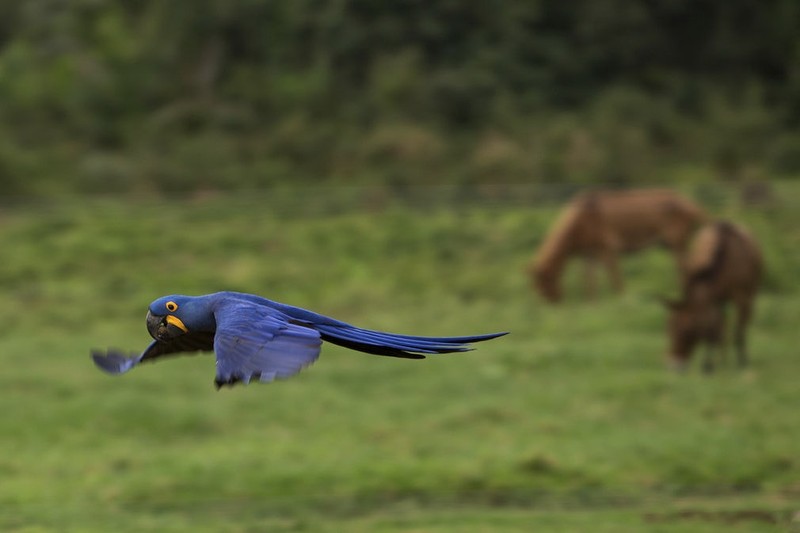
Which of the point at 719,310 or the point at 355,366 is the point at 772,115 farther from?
the point at 355,366

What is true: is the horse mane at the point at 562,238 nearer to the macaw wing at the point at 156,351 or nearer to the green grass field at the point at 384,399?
the green grass field at the point at 384,399

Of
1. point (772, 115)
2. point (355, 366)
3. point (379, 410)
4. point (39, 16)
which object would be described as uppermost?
point (39, 16)

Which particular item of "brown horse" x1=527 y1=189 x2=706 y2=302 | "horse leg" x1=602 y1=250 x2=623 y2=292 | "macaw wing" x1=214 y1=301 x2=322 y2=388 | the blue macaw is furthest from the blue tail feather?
"horse leg" x1=602 y1=250 x2=623 y2=292

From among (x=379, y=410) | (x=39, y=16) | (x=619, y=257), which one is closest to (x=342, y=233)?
(x=619, y=257)

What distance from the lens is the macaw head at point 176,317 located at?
677 centimetres

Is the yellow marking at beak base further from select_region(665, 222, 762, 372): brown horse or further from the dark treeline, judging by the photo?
the dark treeline

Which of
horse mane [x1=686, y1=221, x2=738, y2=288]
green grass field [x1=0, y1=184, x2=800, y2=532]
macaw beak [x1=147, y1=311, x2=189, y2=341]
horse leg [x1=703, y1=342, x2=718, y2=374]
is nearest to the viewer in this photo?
macaw beak [x1=147, y1=311, x2=189, y2=341]

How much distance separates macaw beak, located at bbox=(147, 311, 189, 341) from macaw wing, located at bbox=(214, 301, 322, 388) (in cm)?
42

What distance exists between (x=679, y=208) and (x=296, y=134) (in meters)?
12.9

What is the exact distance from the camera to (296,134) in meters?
33.3

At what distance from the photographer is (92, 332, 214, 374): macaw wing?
23.6ft

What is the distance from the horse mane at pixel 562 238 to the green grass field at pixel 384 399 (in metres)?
0.64

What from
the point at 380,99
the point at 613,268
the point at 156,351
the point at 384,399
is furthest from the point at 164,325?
the point at 380,99

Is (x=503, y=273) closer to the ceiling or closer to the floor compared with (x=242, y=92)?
closer to the floor
